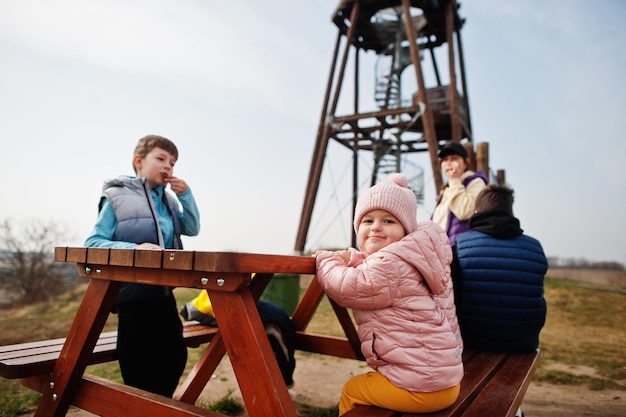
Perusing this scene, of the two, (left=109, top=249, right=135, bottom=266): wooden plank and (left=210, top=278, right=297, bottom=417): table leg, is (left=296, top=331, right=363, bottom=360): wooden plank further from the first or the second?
(left=109, top=249, right=135, bottom=266): wooden plank

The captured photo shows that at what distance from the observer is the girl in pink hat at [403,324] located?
1.60 m

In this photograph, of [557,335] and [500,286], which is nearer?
[500,286]

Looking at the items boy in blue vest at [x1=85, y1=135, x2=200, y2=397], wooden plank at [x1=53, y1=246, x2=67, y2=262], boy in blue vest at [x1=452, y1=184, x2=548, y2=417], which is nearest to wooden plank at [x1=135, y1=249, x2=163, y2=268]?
boy in blue vest at [x1=85, y1=135, x2=200, y2=397]

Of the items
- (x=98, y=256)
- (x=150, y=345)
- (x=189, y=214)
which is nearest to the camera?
(x=98, y=256)

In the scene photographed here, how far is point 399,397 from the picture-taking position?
160 cm

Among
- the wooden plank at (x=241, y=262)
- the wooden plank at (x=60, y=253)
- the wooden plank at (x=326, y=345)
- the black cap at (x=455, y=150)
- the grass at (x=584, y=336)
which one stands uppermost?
the black cap at (x=455, y=150)

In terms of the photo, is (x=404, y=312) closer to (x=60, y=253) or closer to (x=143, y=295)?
(x=143, y=295)

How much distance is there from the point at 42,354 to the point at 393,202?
1.86 m

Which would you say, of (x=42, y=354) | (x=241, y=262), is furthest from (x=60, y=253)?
(x=241, y=262)

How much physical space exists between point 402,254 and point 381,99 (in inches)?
449

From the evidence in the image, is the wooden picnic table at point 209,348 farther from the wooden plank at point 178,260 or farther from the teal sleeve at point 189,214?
the teal sleeve at point 189,214

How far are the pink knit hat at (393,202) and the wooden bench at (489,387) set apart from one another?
0.71m

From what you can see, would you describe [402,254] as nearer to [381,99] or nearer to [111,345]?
[111,345]

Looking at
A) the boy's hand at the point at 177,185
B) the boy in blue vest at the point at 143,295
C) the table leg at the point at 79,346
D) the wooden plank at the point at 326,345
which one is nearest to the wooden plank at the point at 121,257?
the table leg at the point at 79,346
